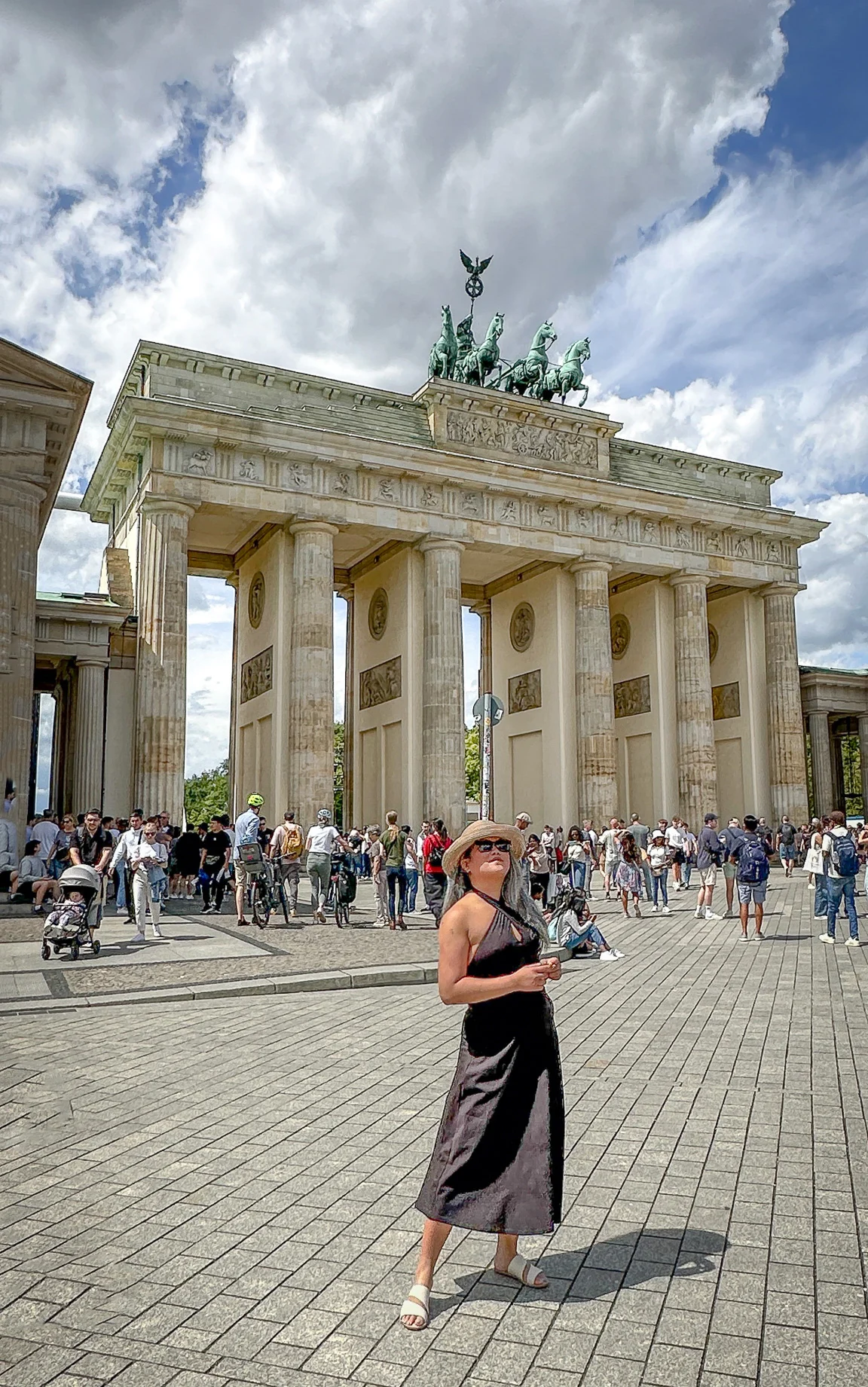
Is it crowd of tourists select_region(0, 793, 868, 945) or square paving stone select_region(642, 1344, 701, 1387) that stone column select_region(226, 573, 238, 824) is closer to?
crowd of tourists select_region(0, 793, 868, 945)

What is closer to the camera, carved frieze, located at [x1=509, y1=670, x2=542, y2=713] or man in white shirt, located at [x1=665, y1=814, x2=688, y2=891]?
man in white shirt, located at [x1=665, y1=814, x2=688, y2=891]

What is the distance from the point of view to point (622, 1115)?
5.48 m

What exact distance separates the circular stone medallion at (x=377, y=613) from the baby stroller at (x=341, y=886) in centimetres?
2057

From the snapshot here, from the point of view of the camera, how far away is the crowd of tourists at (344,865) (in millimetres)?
13945

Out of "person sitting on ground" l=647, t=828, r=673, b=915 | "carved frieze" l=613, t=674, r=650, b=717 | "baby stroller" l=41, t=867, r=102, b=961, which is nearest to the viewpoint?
"baby stroller" l=41, t=867, r=102, b=961

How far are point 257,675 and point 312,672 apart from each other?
13.9 feet

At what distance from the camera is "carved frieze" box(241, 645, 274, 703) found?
108 ft

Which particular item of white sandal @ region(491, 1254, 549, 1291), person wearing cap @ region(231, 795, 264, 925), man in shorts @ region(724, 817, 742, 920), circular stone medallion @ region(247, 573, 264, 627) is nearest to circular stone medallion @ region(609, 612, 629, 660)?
circular stone medallion @ region(247, 573, 264, 627)

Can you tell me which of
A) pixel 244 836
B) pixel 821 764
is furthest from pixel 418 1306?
pixel 821 764

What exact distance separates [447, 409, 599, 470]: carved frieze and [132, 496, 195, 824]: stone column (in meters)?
10.2

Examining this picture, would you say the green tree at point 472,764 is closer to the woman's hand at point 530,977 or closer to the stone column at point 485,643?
the stone column at point 485,643

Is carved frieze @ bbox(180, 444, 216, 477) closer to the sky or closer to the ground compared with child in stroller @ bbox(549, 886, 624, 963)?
closer to the sky

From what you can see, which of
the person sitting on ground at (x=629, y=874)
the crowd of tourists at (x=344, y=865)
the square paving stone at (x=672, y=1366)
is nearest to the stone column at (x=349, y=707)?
the crowd of tourists at (x=344, y=865)

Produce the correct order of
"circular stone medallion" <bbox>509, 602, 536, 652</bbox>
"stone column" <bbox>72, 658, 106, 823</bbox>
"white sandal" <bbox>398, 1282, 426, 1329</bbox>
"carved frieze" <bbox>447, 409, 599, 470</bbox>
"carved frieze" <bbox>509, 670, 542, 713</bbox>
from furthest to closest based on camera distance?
"circular stone medallion" <bbox>509, 602, 536, 652</bbox>, "carved frieze" <bbox>509, 670, 542, 713</bbox>, "carved frieze" <bbox>447, 409, 599, 470</bbox>, "stone column" <bbox>72, 658, 106, 823</bbox>, "white sandal" <bbox>398, 1282, 426, 1329</bbox>
